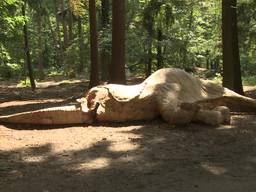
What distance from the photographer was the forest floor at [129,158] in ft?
22.9

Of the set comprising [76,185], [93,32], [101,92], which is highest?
[93,32]

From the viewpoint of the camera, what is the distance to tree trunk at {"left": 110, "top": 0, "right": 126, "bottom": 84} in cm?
1420

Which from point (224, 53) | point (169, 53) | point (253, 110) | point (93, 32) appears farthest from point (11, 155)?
point (169, 53)

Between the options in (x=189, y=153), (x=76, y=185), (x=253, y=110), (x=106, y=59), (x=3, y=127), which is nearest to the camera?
(x=76, y=185)

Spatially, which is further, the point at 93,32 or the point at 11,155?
the point at 93,32

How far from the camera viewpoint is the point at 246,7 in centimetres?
1867

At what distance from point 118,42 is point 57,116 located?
13.1 ft

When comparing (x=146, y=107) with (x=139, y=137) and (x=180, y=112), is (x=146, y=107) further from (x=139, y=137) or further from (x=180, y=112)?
(x=139, y=137)

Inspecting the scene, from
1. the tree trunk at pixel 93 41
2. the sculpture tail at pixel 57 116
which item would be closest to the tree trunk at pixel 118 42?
the sculpture tail at pixel 57 116

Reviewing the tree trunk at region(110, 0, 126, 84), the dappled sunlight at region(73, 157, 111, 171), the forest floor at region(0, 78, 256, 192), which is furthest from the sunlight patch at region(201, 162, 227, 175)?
the tree trunk at region(110, 0, 126, 84)

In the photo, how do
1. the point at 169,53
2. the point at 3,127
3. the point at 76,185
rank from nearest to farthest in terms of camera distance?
1. the point at 76,185
2. the point at 3,127
3. the point at 169,53

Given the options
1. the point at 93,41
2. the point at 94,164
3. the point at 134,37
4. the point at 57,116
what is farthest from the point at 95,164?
the point at 134,37

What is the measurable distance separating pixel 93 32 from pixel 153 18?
7.89 metres

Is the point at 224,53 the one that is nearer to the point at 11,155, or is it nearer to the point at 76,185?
the point at 11,155
